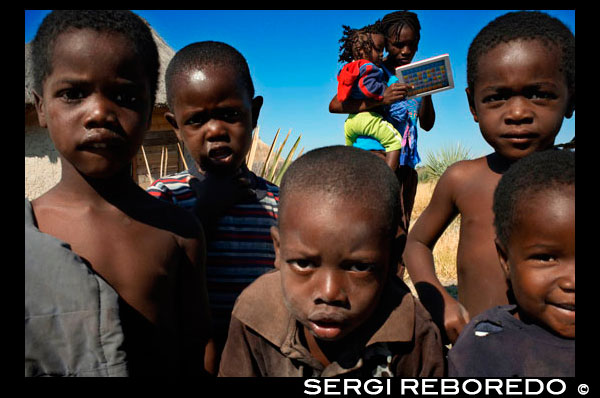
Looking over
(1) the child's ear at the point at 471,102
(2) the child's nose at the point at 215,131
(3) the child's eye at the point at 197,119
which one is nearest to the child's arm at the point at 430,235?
(1) the child's ear at the point at 471,102

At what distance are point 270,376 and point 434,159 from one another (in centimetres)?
1284

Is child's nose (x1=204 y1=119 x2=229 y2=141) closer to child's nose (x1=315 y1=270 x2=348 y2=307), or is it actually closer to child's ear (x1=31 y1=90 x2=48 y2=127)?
child's ear (x1=31 y1=90 x2=48 y2=127)

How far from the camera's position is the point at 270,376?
59.6 inches

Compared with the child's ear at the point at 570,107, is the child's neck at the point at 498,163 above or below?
below

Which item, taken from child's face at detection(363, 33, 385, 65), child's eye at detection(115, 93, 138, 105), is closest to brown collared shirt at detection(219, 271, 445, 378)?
child's eye at detection(115, 93, 138, 105)

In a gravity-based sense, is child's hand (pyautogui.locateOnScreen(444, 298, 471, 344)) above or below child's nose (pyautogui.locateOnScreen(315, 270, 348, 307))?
below

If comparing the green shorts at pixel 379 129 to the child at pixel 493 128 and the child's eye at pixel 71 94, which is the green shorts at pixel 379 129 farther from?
the child's eye at pixel 71 94

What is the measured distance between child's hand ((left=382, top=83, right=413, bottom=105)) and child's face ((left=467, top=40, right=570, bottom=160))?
7.61ft

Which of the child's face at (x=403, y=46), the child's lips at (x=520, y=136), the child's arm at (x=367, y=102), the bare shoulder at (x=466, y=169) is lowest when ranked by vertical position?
the bare shoulder at (x=466, y=169)

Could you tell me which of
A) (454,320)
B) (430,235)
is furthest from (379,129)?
(454,320)

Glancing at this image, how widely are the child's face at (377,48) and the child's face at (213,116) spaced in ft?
9.48

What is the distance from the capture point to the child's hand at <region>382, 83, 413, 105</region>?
4.02 m

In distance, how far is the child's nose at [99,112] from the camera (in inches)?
51.6

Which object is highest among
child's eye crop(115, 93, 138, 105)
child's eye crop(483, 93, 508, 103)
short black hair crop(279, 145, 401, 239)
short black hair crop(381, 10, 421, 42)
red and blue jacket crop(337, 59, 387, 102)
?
short black hair crop(381, 10, 421, 42)
